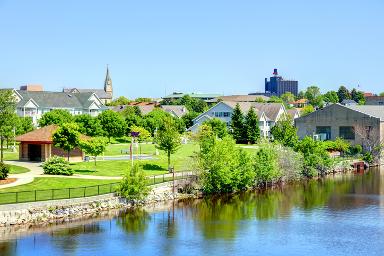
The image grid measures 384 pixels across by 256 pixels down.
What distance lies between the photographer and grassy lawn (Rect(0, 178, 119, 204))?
49.4 m

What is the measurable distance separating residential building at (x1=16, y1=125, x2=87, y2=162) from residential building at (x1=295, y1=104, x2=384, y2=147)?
48217 mm

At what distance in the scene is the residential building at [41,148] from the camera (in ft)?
229

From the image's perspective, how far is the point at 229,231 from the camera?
47062 mm

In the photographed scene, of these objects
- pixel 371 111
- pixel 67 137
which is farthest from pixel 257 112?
pixel 67 137

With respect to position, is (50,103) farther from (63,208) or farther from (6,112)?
(63,208)

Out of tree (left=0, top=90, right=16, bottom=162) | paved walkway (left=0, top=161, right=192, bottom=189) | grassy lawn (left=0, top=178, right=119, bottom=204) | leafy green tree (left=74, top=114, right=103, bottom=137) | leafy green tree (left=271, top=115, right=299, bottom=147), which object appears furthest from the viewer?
leafy green tree (left=74, top=114, right=103, bottom=137)

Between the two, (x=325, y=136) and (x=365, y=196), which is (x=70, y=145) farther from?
(x=325, y=136)

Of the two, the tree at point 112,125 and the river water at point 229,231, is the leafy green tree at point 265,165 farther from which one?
the tree at point 112,125

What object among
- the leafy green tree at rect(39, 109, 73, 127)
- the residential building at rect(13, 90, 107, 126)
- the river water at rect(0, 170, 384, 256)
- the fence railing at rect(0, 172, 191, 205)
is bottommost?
the river water at rect(0, 170, 384, 256)

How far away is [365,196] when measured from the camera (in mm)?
64812

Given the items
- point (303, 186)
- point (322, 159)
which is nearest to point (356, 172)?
point (322, 159)

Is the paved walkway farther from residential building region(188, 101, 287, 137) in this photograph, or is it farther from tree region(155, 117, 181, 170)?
residential building region(188, 101, 287, 137)

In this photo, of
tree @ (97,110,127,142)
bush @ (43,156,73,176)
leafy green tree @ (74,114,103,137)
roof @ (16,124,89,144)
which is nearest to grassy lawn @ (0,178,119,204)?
bush @ (43,156,73,176)

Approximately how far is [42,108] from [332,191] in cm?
7326
